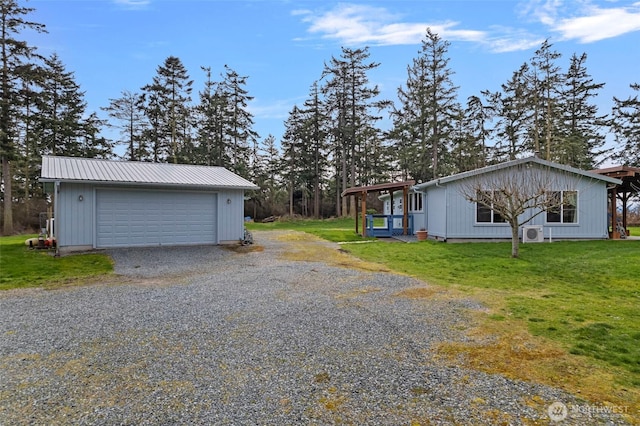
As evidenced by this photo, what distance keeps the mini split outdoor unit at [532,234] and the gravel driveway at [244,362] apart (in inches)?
342

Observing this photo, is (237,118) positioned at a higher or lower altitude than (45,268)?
higher

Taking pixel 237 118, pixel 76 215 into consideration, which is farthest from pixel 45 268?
pixel 237 118

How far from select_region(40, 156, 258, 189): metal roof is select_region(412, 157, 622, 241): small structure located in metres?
7.17

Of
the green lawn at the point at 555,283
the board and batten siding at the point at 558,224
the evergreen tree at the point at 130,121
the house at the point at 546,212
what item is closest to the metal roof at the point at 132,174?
the green lawn at the point at 555,283

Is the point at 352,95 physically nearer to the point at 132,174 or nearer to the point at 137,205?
the point at 132,174

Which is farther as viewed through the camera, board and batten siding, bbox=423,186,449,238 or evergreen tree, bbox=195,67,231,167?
evergreen tree, bbox=195,67,231,167

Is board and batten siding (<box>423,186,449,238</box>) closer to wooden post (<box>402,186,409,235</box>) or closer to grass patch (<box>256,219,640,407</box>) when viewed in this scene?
wooden post (<box>402,186,409,235</box>)

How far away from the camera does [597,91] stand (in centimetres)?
2902

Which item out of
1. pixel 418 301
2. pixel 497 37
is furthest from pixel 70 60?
pixel 418 301

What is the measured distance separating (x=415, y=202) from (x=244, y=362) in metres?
14.8

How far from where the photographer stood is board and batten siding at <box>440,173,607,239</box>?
1342 cm

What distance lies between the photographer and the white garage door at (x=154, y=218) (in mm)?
Result: 11712

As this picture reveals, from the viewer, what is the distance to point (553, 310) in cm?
497

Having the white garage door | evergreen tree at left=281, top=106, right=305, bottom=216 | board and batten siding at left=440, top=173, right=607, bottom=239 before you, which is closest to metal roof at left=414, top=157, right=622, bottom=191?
board and batten siding at left=440, top=173, right=607, bottom=239
